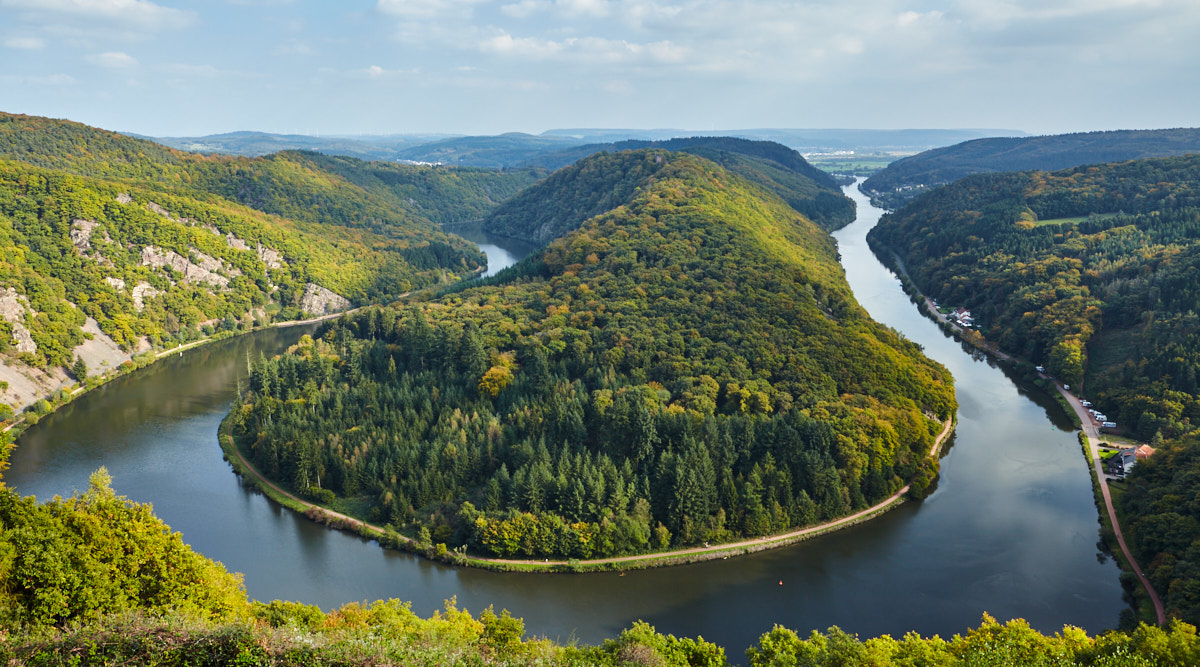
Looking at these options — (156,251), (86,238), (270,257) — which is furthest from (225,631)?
(270,257)

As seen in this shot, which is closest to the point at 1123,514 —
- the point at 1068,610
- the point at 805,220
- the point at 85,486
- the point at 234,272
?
the point at 1068,610

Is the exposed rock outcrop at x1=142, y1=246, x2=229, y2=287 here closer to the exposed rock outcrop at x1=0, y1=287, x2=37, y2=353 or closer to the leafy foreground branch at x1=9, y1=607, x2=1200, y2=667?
the exposed rock outcrop at x1=0, y1=287, x2=37, y2=353

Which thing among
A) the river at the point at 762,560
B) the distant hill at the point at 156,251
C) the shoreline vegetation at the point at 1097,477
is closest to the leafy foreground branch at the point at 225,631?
the river at the point at 762,560

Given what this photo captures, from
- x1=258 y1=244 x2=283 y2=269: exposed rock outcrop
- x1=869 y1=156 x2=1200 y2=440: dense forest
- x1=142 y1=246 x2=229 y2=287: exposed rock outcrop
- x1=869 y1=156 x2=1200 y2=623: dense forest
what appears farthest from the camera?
x1=258 y1=244 x2=283 y2=269: exposed rock outcrop

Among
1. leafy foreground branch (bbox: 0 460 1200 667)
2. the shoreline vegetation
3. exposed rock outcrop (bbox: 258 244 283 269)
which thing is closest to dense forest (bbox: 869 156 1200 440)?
the shoreline vegetation

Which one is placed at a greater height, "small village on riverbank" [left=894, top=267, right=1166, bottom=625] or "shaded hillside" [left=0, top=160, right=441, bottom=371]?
"shaded hillside" [left=0, top=160, right=441, bottom=371]

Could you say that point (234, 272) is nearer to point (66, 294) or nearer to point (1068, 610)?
point (66, 294)

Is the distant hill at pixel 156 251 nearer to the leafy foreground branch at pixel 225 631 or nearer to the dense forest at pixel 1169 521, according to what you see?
the leafy foreground branch at pixel 225 631
